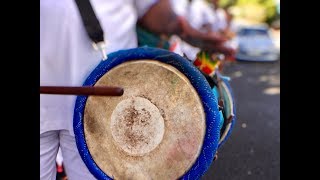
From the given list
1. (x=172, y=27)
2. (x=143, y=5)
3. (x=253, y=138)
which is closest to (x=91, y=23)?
(x=143, y=5)

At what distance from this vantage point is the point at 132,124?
1.50 meters

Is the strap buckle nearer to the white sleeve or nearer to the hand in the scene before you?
the white sleeve

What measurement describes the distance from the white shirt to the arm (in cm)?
15

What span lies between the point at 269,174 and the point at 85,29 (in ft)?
8.00

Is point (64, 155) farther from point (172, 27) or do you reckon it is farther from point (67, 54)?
point (172, 27)

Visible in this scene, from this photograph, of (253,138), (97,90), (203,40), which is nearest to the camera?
(97,90)

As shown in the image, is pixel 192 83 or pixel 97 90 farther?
pixel 192 83

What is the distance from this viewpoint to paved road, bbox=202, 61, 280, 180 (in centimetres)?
366

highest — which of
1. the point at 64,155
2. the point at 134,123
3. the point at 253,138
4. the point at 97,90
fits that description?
the point at 97,90

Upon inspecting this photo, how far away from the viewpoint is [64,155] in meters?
1.70

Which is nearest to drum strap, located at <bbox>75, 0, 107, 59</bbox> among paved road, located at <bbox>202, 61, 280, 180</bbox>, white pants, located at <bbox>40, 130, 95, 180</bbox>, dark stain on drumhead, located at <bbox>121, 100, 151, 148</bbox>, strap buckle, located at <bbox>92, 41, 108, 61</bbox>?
strap buckle, located at <bbox>92, 41, 108, 61</bbox>

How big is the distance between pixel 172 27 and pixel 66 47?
0.49 metres

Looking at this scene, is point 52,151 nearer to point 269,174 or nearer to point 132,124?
point 132,124

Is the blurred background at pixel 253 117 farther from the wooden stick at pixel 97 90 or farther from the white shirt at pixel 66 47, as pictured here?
the wooden stick at pixel 97 90
